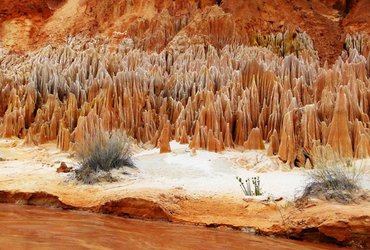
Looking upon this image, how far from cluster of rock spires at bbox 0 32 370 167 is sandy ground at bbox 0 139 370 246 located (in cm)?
54

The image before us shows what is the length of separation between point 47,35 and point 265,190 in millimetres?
12439

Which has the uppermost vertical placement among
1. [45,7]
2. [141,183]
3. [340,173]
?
[45,7]

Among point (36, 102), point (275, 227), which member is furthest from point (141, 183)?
point (36, 102)

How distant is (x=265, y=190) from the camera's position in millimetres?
6582

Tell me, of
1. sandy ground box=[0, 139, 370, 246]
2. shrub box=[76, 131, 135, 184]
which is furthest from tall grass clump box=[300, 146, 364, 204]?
shrub box=[76, 131, 135, 184]

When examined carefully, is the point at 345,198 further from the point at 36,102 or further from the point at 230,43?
the point at 230,43

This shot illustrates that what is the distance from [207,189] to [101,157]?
185 cm

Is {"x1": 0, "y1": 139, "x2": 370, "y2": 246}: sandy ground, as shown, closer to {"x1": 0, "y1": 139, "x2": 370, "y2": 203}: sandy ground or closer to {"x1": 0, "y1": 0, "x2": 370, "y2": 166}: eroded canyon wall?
{"x1": 0, "y1": 139, "x2": 370, "y2": 203}: sandy ground

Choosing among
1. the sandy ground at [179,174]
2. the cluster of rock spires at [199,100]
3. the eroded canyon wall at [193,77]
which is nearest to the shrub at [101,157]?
the sandy ground at [179,174]

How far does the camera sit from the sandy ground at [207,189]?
546 centimetres

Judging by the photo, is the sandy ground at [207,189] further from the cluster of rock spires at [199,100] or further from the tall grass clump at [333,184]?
the cluster of rock spires at [199,100]

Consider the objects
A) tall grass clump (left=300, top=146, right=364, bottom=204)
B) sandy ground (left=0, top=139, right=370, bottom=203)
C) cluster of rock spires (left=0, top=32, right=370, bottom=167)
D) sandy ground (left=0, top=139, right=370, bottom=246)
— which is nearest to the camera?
sandy ground (left=0, top=139, right=370, bottom=246)

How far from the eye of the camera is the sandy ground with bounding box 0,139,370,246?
17.9ft

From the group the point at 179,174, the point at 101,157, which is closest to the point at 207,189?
the point at 179,174
